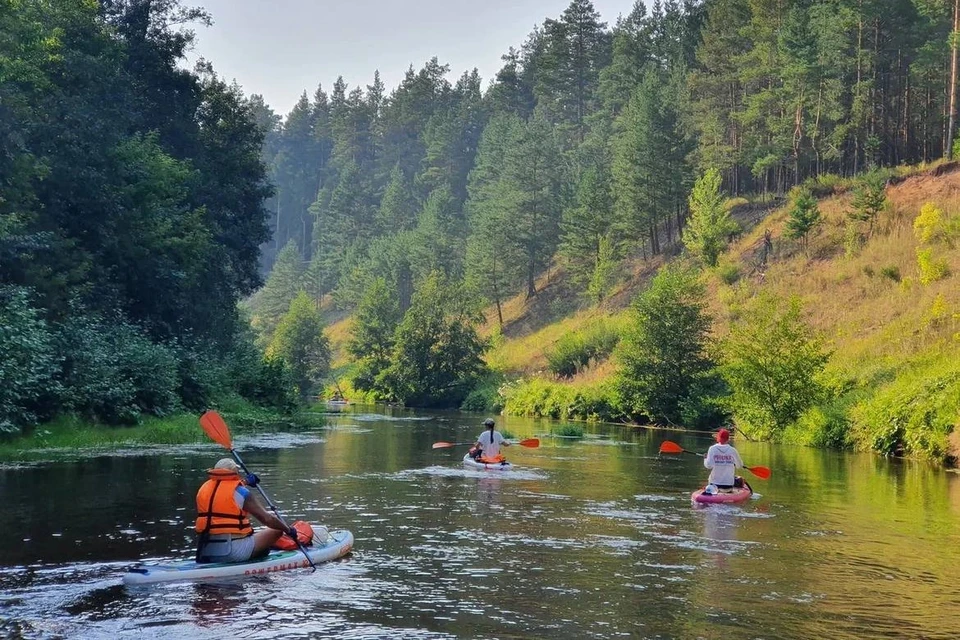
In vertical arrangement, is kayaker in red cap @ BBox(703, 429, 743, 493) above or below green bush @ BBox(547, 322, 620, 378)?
below

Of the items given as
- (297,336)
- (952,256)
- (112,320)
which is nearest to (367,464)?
(112,320)

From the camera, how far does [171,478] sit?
76.7ft

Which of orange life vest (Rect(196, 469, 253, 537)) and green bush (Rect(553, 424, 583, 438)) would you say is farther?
green bush (Rect(553, 424, 583, 438))

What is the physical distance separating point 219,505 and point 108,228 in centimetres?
2729

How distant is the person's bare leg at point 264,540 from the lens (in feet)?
45.2

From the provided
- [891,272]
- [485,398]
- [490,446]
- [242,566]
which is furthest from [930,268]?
[242,566]

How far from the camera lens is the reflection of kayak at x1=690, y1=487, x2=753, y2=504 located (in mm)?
21656

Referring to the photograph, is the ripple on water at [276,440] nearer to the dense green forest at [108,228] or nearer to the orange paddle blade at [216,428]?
the dense green forest at [108,228]

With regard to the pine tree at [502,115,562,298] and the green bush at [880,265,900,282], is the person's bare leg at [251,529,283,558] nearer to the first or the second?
the green bush at [880,265,900,282]

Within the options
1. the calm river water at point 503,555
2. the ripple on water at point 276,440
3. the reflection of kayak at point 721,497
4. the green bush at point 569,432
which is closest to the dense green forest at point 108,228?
the ripple on water at point 276,440

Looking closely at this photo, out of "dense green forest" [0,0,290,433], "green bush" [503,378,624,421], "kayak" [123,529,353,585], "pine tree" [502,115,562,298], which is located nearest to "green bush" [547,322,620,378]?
"green bush" [503,378,624,421]

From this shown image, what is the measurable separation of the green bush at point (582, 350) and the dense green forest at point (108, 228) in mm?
25903

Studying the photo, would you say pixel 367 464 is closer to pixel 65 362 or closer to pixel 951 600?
pixel 65 362

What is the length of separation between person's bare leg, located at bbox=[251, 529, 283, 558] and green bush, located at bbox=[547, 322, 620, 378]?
2238 inches
